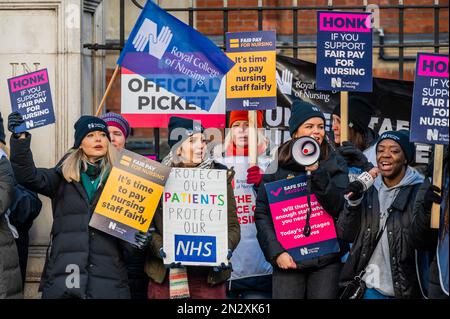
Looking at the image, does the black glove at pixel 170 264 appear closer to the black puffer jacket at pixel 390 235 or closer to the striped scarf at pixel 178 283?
the striped scarf at pixel 178 283

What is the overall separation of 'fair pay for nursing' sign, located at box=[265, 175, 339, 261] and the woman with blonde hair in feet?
3.25

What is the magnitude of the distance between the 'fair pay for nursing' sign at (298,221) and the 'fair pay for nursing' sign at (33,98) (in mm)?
1739

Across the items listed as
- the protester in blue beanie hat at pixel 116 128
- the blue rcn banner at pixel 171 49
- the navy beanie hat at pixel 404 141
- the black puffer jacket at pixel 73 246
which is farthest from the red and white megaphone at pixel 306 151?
the protester in blue beanie hat at pixel 116 128

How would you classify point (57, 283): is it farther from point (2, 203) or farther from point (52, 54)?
point (52, 54)

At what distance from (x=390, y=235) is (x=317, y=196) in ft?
1.96

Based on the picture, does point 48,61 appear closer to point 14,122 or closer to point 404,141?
point 14,122

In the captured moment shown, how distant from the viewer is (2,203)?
8.23 meters

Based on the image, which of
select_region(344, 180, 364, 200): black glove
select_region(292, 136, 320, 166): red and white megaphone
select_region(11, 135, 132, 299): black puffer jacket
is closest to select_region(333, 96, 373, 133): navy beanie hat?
select_region(292, 136, 320, 166): red and white megaphone

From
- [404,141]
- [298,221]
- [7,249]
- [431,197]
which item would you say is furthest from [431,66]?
[7,249]

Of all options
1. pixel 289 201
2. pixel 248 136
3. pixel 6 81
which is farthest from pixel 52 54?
pixel 289 201

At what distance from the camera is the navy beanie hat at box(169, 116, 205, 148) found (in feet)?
28.4

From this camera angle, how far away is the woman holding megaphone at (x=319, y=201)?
27.3 ft

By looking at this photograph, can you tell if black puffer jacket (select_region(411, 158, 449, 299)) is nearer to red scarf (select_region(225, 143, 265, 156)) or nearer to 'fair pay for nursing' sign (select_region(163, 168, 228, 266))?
'fair pay for nursing' sign (select_region(163, 168, 228, 266))
